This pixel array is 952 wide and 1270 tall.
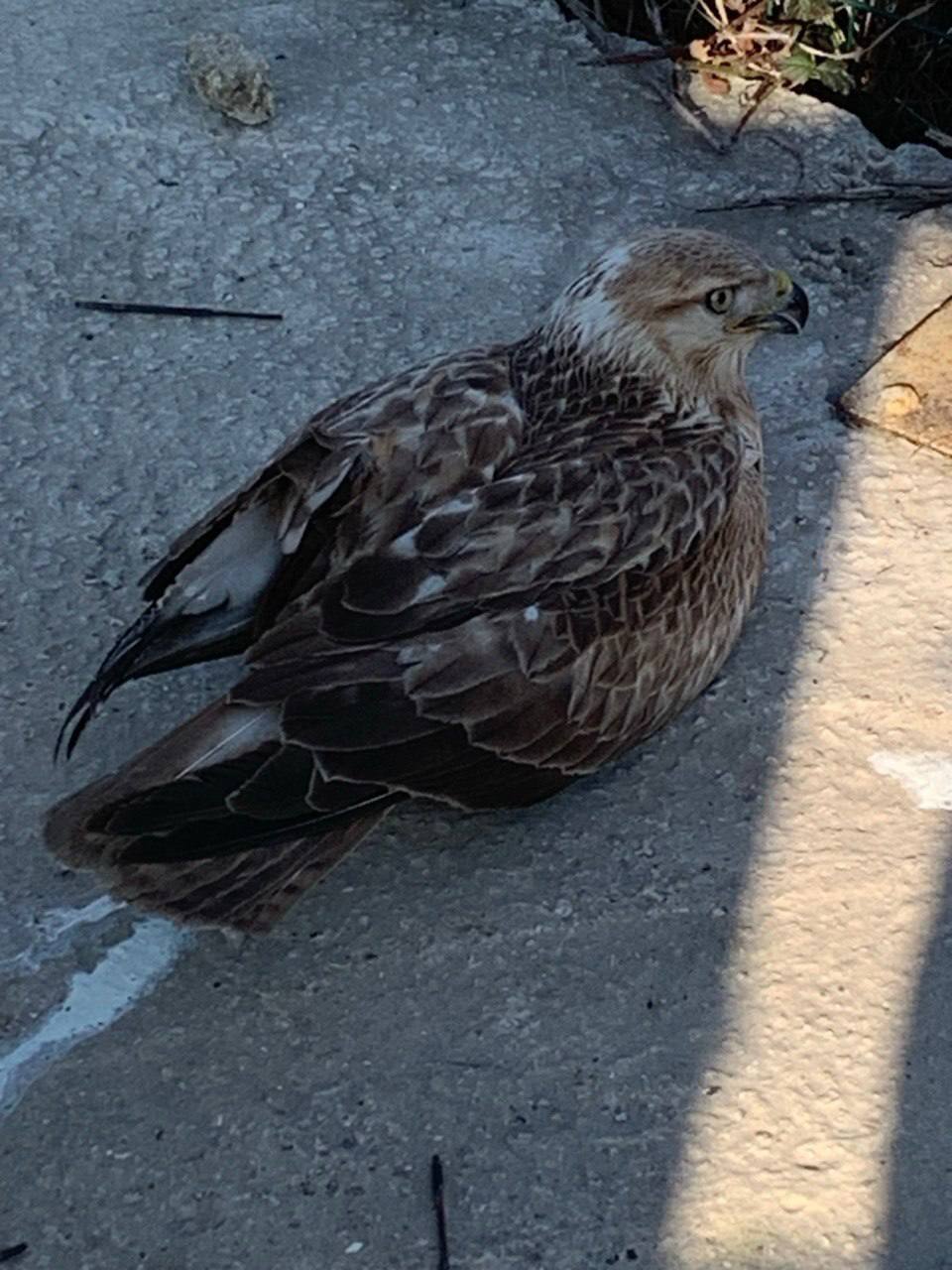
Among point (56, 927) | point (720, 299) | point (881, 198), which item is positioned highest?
point (720, 299)

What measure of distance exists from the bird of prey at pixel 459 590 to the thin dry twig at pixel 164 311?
3.06 feet

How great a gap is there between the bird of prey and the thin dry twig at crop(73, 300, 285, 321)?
933mm

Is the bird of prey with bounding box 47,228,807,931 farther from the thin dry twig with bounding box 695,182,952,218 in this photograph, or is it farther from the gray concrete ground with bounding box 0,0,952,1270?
the thin dry twig with bounding box 695,182,952,218

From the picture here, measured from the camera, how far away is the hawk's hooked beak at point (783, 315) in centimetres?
403

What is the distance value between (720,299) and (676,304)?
0.09 meters

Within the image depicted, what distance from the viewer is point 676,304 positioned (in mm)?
3957

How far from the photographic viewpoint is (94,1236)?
10.3 ft

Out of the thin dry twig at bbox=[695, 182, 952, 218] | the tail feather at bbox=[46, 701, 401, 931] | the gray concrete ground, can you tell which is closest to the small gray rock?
the gray concrete ground

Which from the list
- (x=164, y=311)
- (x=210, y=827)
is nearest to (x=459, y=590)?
(x=210, y=827)

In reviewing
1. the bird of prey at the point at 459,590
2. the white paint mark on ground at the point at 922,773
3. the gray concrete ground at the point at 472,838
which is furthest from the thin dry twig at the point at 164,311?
the white paint mark on ground at the point at 922,773

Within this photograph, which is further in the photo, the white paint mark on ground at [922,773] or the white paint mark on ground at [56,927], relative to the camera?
the white paint mark on ground at [922,773]

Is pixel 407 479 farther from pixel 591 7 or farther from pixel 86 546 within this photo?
pixel 591 7

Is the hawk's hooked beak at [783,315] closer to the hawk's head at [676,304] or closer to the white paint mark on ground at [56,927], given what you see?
the hawk's head at [676,304]

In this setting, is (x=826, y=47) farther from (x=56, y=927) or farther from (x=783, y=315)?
(x=56, y=927)
